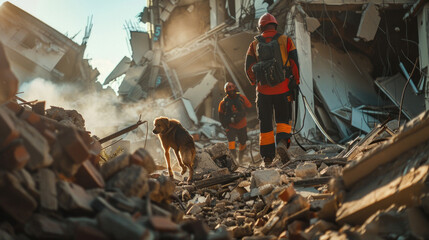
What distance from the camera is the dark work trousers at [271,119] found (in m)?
5.20

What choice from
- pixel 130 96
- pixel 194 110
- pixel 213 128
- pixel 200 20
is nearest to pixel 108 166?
pixel 213 128

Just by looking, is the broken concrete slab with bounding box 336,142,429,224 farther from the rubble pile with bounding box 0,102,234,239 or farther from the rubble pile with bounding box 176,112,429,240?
the rubble pile with bounding box 0,102,234,239

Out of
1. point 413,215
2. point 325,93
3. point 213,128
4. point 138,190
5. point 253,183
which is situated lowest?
point 213,128

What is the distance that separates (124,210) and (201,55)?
14288mm

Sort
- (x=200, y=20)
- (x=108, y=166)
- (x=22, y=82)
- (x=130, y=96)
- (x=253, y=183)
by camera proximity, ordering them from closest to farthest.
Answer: (x=108, y=166)
(x=253, y=183)
(x=200, y=20)
(x=22, y=82)
(x=130, y=96)

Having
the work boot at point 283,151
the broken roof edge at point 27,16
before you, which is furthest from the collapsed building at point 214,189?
the broken roof edge at point 27,16

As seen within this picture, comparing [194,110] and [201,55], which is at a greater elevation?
[201,55]

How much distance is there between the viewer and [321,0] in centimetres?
970

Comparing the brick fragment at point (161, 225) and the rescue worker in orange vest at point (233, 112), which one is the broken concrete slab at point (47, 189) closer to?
the brick fragment at point (161, 225)

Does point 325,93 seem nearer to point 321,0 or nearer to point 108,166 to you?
point 321,0

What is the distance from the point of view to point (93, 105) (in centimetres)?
1855

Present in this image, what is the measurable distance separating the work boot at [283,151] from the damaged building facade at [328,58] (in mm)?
901

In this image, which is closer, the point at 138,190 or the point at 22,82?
the point at 138,190

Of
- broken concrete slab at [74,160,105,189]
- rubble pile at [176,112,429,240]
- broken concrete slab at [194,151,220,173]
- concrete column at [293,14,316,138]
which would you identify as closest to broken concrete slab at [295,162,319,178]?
rubble pile at [176,112,429,240]
